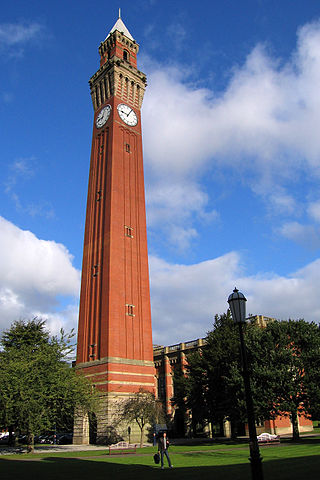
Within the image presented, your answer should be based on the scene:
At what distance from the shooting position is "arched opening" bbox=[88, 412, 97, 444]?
45969mm

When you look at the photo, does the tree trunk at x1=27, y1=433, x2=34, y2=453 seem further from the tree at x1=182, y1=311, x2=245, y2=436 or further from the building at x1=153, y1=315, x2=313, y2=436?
the building at x1=153, y1=315, x2=313, y2=436

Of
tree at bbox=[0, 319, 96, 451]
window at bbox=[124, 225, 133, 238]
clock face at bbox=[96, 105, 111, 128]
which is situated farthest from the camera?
clock face at bbox=[96, 105, 111, 128]

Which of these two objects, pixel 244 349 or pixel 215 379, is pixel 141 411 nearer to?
pixel 215 379

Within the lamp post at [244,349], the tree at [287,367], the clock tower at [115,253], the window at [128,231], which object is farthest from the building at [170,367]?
the lamp post at [244,349]

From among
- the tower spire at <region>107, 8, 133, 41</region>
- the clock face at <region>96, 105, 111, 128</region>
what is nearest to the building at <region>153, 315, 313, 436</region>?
the clock face at <region>96, 105, 111, 128</region>

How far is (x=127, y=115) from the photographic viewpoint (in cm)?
6384

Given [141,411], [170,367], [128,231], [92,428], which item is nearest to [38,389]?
[141,411]

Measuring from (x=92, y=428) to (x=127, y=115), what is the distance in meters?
46.8

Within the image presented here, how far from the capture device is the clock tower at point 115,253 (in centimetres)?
4706

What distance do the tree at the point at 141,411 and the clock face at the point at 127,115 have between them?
41626mm

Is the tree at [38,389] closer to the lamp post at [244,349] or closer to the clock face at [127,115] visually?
the lamp post at [244,349]

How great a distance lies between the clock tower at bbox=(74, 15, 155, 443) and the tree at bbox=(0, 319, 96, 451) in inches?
337

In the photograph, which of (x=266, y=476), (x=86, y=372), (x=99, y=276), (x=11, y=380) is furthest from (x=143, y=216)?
(x=266, y=476)

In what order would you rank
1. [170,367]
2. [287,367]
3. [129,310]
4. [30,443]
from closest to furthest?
1. [30,443]
2. [287,367]
3. [129,310]
4. [170,367]
